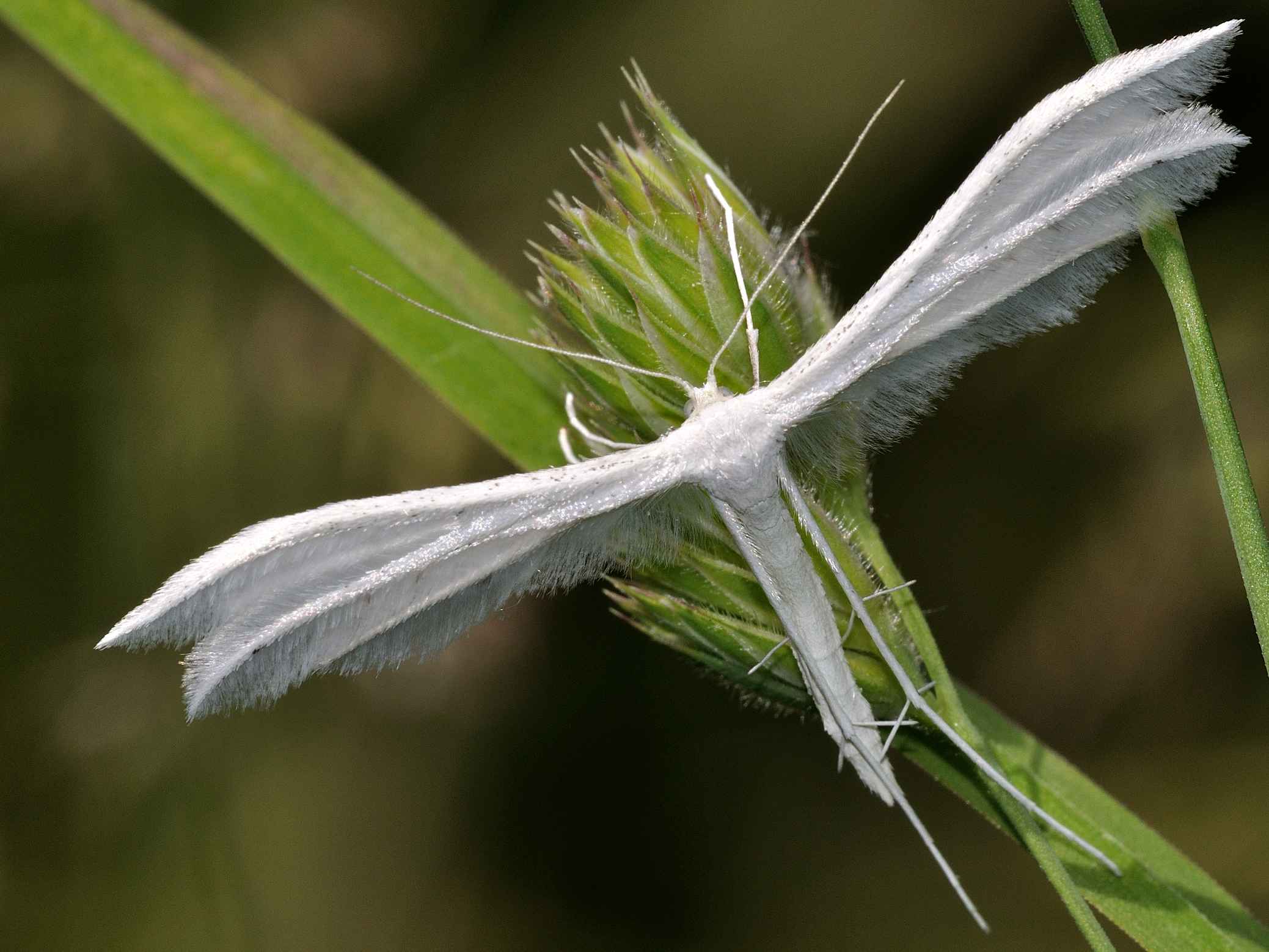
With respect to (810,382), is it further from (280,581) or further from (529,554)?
(280,581)

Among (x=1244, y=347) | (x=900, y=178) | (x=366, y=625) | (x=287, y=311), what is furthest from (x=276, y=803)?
(x=1244, y=347)

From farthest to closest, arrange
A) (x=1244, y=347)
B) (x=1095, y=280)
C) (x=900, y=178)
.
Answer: (x=900, y=178) → (x=1244, y=347) → (x=1095, y=280)

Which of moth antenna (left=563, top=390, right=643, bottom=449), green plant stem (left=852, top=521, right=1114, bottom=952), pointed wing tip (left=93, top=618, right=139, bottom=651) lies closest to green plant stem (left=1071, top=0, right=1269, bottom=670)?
green plant stem (left=852, top=521, right=1114, bottom=952)

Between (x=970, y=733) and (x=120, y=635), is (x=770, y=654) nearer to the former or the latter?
(x=970, y=733)

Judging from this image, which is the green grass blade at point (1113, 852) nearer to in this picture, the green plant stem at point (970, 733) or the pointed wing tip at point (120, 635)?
the green plant stem at point (970, 733)

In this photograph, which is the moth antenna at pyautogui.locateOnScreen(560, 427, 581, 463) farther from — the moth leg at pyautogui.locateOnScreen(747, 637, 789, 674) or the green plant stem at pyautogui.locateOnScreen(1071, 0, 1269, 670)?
the green plant stem at pyautogui.locateOnScreen(1071, 0, 1269, 670)

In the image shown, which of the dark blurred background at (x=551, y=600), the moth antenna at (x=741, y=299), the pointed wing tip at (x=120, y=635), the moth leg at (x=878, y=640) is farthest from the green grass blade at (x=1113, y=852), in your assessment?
the pointed wing tip at (x=120, y=635)
